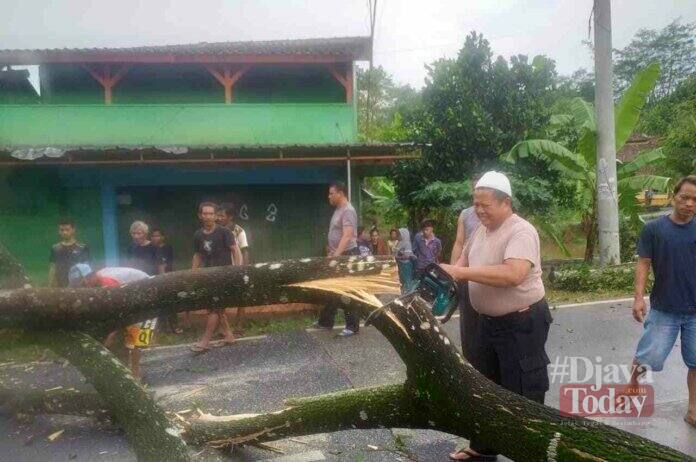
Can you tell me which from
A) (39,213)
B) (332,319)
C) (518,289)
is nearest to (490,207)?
(518,289)

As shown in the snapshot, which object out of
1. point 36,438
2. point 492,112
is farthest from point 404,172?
point 36,438

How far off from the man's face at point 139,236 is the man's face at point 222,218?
959mm

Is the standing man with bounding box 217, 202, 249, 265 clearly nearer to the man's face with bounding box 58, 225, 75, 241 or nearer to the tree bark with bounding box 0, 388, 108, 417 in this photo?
the man's face with bounding box 58, 225, 75, 241

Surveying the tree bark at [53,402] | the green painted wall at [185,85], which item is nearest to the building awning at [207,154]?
the green painted wall at [185,85]

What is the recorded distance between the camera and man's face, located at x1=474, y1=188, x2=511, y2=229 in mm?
2795

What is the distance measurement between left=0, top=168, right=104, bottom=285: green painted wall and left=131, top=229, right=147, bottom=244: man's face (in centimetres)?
376

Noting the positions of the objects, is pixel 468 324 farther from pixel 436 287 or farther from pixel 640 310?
pixel 640 310

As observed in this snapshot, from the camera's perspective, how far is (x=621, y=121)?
10375 millimetres

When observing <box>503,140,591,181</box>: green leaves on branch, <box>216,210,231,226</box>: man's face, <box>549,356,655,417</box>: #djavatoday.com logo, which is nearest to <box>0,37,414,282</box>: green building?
<box>503,140,591,181</box>: green leaves on branch

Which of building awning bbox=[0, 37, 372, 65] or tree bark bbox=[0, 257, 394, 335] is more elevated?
building awning bbox=[0, 37, 372, 65]

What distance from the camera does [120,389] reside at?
105 inches

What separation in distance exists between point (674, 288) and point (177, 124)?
28.9ft

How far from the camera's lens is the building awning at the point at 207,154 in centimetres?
801

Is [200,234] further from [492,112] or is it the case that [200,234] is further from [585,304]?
[492,112]
